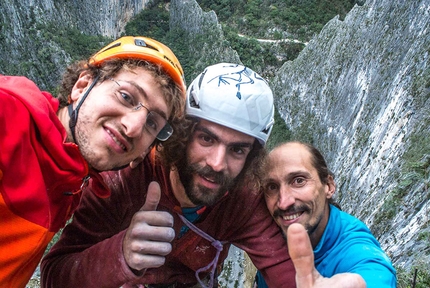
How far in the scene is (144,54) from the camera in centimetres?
252

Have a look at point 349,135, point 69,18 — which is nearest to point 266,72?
point 69,18

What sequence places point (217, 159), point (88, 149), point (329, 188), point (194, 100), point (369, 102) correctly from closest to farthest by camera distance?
point (88, 149) → point (217, 159) → point (194, 100) → point (329, 188) → point (369, 102)

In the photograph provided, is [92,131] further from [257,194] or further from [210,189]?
[257,194]

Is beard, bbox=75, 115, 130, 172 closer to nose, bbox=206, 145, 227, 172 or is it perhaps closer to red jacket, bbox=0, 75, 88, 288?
red jacket, bbox=0, 75, 88, 288

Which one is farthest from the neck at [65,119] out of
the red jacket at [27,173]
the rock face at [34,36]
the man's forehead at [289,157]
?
the rock face at [34,36]

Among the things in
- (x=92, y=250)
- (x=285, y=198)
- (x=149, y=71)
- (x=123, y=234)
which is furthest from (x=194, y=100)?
(x=92, y=250)

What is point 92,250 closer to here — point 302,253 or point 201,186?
point 201,186

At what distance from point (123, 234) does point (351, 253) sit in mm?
1510

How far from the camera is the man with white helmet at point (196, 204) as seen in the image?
2396 mm

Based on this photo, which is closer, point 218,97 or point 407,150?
point 218,97

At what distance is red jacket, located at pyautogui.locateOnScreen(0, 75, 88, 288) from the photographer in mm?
1789

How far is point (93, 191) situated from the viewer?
2.68 meters

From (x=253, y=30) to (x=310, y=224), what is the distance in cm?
4652

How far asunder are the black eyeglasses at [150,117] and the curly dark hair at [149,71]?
0.09 meters
